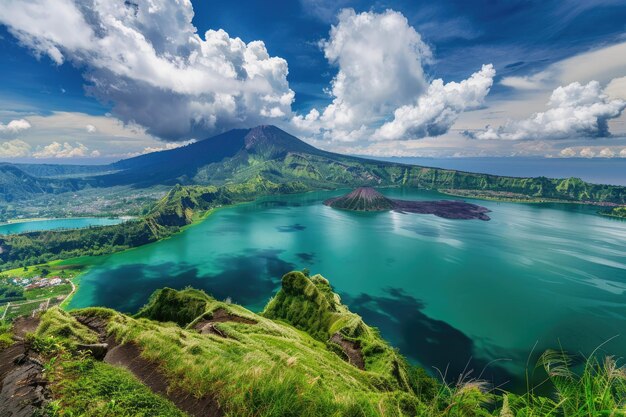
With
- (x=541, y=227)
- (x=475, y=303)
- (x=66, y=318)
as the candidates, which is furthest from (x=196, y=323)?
(x=541, y=227)

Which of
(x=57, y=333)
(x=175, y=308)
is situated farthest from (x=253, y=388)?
(x=175, y=308)

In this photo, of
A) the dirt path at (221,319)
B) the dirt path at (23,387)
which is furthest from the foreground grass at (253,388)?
the dirt path at (221,319)

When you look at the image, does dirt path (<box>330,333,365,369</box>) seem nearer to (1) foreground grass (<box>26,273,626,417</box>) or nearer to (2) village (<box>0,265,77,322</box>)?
(1) foreground grass (<box>26,273,626,417</box>)

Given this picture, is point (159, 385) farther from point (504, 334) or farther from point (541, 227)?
point (541, 227)

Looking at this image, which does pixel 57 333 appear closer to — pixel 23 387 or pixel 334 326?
pixel 23 387

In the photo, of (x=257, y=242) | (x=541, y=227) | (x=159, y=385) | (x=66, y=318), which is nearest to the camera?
(x=159, y=385)
